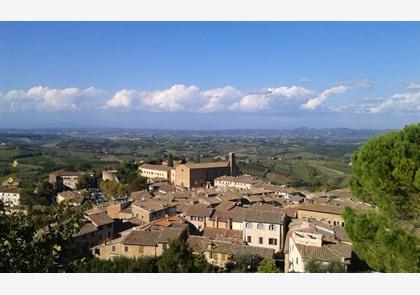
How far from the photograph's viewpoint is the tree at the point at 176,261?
10.4 meters

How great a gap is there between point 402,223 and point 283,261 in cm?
857

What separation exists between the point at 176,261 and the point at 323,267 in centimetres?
363

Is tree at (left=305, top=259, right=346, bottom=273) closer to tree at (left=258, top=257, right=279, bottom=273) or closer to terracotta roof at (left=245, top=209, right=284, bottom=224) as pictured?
tree at (left=258, top=257, right=279, bottom=273)

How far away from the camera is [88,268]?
997 cm

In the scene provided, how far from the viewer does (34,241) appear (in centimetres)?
456

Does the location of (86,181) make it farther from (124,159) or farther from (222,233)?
(124,159)

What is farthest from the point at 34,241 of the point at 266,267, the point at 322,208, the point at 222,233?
the point at 322,208

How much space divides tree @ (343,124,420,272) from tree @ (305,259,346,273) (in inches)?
172

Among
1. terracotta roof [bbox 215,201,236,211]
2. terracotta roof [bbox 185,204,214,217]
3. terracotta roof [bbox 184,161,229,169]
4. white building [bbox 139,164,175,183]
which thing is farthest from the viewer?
white building [bbox 139,164,175,183]

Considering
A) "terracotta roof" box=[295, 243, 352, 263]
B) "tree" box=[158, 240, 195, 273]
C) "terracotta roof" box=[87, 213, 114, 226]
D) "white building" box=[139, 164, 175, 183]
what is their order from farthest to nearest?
"white building" box=[139, 164, 175, 183], "terracotta roof" box=[87, 213, 114, 226], "terracotta roof" box=[295, 243, 352, 263], "tree" box=[158, 240, 195, 273]

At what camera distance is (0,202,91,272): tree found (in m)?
4.44

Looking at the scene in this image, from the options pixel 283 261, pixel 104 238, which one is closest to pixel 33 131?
pixel 104 238

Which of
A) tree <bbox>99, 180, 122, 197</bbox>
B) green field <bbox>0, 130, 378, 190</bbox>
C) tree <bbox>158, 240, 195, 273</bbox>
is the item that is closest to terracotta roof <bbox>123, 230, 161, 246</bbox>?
tree <bbox>158, 240, 195, 273</bbox>

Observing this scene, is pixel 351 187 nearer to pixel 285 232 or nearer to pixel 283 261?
pixel 283 261
